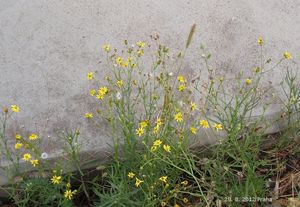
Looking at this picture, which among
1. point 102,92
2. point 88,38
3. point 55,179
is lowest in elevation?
point 55,179

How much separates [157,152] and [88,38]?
0.88m

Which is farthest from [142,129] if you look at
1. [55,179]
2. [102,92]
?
[55,179]

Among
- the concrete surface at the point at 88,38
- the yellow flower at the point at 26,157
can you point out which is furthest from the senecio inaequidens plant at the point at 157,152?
the concrete surface at the point at 88,38

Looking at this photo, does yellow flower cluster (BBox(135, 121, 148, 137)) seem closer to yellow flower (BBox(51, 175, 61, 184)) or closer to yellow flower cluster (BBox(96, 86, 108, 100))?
yellow flower cluster (BBox(96, 86, 108, 100))

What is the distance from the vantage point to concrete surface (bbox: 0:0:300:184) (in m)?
2.56

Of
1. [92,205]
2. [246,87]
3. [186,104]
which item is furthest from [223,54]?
[92,205]

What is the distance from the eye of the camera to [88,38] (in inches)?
111

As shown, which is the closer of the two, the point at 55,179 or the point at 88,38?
the point at 55,179

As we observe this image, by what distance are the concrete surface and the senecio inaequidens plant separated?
0.34 feet

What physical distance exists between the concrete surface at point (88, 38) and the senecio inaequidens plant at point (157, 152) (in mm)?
104

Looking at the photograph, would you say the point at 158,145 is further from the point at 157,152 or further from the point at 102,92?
the point at 102,92

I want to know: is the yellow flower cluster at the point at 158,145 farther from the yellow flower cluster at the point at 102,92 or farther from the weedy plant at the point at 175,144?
the yellow flower cluster at the point at 102,92

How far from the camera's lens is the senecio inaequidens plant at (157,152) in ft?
7.31

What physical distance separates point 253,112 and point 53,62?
1082 millimetres
